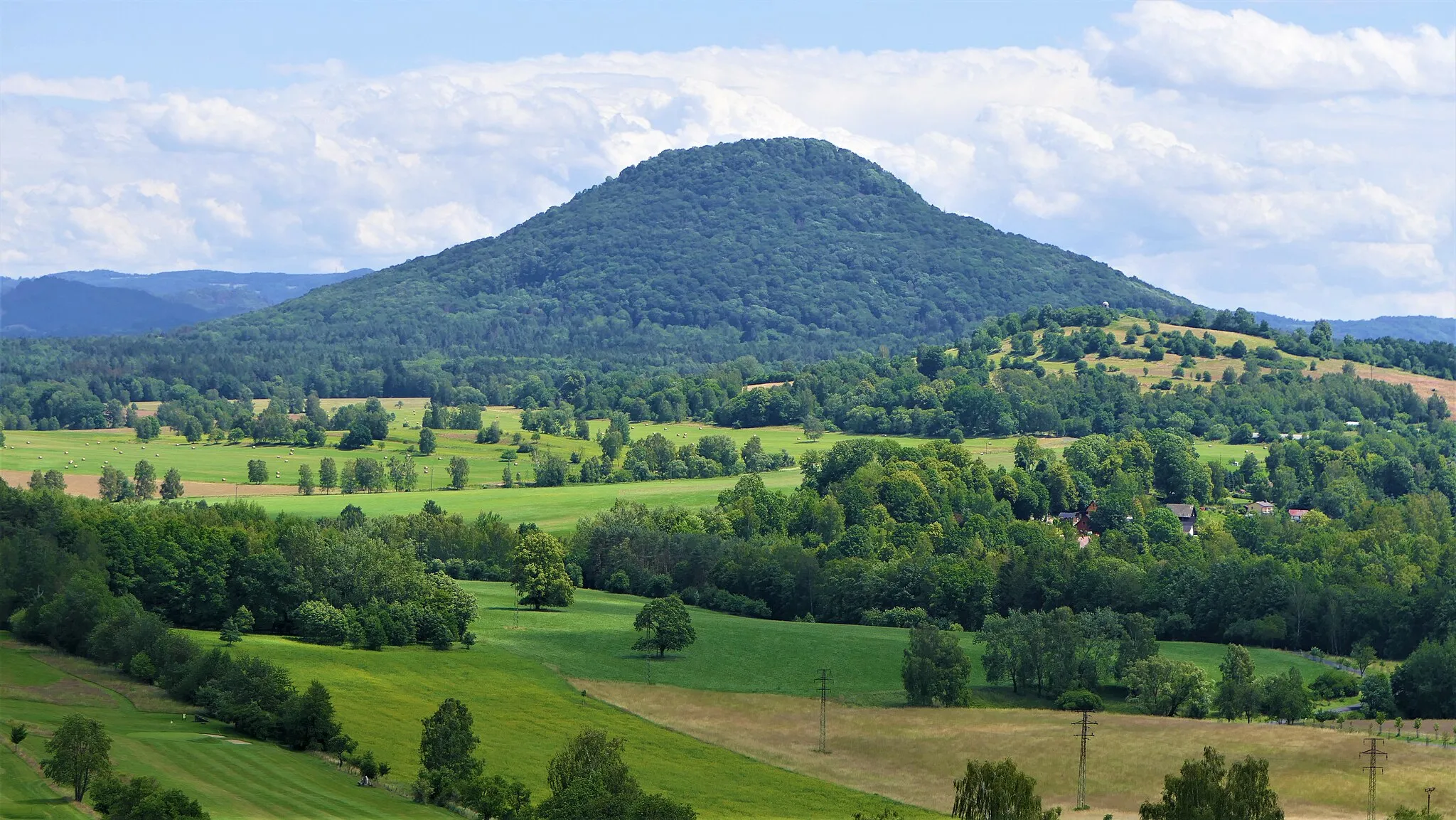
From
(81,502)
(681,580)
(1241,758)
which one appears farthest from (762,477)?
(1241,758)

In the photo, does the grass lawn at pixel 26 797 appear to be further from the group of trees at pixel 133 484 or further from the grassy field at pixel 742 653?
the group of trees at pixel 133 484

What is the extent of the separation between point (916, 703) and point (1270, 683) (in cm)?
1791

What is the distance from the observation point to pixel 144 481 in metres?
143

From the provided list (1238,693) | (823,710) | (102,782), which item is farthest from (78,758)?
(1238,693)

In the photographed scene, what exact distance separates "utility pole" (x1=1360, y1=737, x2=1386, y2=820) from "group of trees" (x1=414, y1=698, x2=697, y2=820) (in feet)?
87.1

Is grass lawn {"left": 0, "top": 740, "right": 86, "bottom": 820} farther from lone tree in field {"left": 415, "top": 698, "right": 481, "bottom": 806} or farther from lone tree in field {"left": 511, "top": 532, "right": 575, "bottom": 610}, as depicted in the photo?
lone tree in field {"left": 511, "top": 532, "right": 575, "bottom": 610}

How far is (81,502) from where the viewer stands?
112 metres

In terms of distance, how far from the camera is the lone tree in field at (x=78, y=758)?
55844mm

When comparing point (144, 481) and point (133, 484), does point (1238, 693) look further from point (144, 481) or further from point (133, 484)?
point (133, 484)

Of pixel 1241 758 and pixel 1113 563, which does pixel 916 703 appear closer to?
pixel 1241 758

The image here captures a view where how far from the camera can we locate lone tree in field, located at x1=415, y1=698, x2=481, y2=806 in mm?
61156

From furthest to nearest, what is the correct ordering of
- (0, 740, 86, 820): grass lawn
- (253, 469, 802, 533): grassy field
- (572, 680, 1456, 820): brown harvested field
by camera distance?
(253, 469, 802, 533): grassy field < (572, 680, 1456, 820): brown harvested field < (0, 740, 86, 820): grass lawn

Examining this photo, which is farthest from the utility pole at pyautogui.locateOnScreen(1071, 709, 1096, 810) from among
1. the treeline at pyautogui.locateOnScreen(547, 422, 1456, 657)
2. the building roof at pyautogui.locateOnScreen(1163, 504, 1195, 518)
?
the building roof at pyautogui.locateOnScreen(1163, 504, 1195, 518)

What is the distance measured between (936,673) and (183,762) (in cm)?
3874
